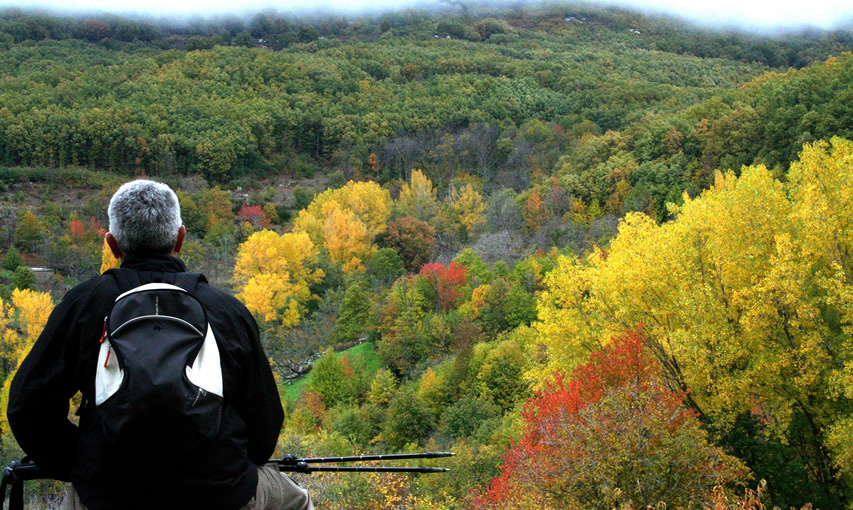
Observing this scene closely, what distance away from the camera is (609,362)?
16.2m

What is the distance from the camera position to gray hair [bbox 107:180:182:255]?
305cm

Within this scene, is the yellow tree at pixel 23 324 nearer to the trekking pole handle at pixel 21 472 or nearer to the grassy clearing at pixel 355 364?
the grassy clearing at pixel 355 364

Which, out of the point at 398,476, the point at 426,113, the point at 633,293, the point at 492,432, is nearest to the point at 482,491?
the point at 398,476

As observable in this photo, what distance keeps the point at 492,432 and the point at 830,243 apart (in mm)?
12495

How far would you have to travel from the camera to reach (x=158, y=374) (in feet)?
8.50

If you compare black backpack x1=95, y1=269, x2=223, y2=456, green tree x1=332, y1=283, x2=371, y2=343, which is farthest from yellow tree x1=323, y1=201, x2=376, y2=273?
black backpack x1=95, y1=269, x2=223, y2=456

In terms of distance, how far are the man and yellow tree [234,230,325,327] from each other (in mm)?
40796

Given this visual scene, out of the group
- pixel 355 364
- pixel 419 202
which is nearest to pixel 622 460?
pixel 355 364

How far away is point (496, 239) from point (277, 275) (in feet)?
56.5

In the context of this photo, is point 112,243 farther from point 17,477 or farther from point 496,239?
point 496,239

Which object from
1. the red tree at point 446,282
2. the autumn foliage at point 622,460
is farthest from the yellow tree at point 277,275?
the autumn foliage at point 622,460

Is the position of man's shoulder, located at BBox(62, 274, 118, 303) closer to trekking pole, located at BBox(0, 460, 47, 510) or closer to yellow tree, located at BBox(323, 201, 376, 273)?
trekking pole, located at BBox(0, 460, 47, 510)

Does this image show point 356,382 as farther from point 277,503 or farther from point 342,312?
point 277,503

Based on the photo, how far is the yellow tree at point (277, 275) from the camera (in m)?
44.8
